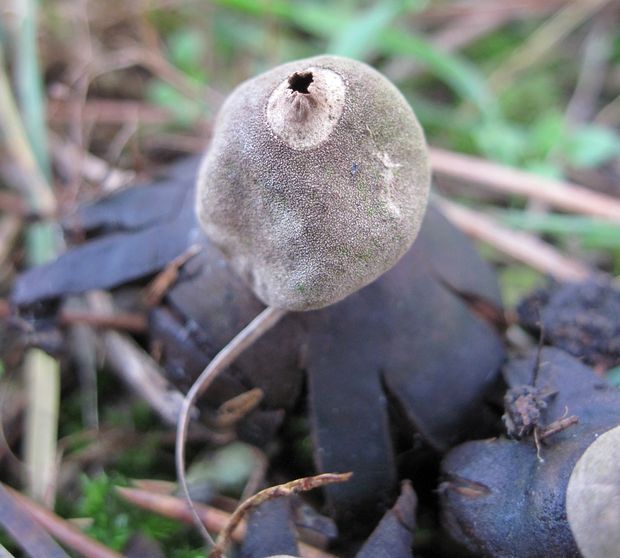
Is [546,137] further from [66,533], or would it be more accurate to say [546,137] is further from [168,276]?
[66,533]

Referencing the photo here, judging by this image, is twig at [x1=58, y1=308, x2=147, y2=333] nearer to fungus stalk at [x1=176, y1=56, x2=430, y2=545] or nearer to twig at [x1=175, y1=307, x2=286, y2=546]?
twig at [x1=175, y1=307, x2=286, y2=546]

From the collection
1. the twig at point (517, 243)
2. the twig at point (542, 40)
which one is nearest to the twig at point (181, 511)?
the twig at point (517, 243)

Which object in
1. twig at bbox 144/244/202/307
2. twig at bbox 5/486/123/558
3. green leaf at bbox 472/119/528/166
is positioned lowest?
twig at bbox 5/486/123/558

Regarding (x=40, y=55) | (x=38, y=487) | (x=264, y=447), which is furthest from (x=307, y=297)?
(x=40, y=55)

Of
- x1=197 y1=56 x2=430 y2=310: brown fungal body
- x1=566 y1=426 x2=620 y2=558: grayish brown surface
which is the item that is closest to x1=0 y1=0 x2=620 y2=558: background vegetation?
x1=197 y1=56 x2=430 y2=310: brown fungal body

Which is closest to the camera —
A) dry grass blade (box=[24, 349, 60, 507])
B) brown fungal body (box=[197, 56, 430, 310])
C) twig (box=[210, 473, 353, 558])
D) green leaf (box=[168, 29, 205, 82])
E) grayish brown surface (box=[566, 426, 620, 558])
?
grayish brown surface (box=[566, 426, 620, 558])

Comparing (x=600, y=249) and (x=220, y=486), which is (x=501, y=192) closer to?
(x=600, y=249)
